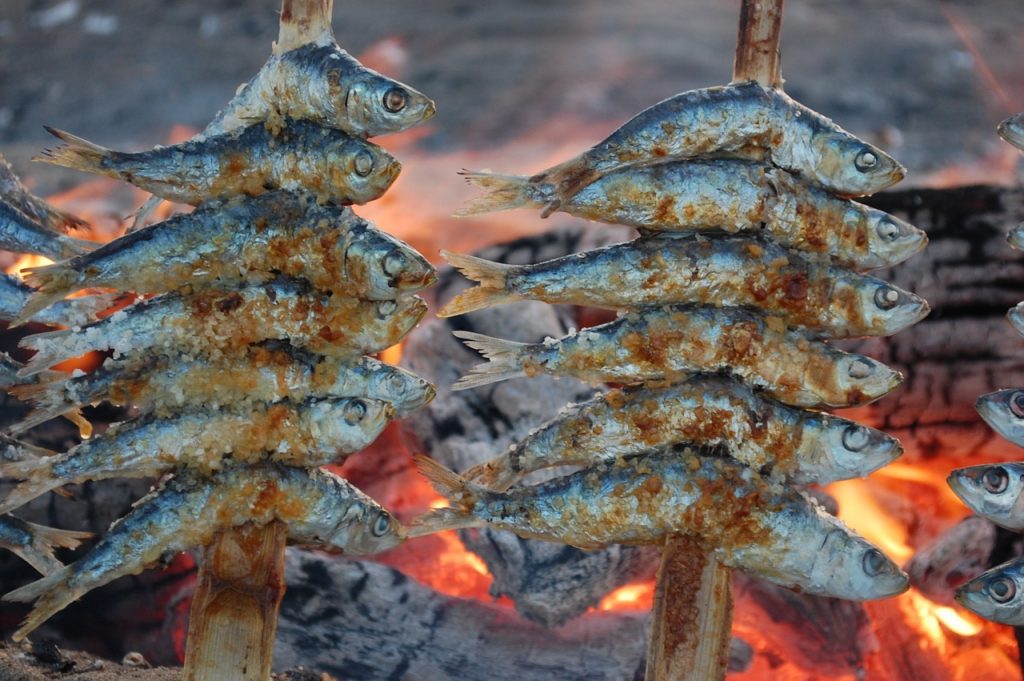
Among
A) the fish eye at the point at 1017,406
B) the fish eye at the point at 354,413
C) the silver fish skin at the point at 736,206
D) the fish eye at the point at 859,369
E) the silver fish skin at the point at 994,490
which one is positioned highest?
the silver fish skin at the point at 736,206

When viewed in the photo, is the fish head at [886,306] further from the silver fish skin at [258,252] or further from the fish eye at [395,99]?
Result: the fish eye at [395,99]

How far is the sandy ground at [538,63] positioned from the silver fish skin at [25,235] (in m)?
2.88

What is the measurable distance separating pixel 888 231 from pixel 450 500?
173 centimetres

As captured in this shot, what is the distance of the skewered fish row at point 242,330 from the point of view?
335 cm

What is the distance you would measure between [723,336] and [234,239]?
165cm

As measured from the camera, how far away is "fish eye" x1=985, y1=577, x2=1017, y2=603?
3.26 meters

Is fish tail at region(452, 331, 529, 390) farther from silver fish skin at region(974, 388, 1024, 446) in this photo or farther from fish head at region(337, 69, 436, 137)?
silver fish skin at region(974, 388, 1024, 446)

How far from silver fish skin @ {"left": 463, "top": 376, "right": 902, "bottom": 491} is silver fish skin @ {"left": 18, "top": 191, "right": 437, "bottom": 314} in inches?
29.5

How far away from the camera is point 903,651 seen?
507 cm

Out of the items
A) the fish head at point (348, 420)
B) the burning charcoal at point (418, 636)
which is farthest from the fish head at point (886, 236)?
the burning charcoal at point (418, 636)

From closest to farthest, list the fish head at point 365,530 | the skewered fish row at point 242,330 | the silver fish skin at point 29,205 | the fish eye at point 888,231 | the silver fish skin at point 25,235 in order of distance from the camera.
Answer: the skewered fish row at point 242,330 → the fish eye at point 888,231 → the fish head at point 365,530 → the silver fish skin at point 25,235 → the silver fish skin at point 29,205


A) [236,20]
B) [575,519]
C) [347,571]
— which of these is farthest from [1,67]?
[575,519]

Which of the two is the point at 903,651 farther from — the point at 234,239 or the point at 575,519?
the point at 234,239

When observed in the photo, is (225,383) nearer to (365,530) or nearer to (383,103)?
(365,530)
